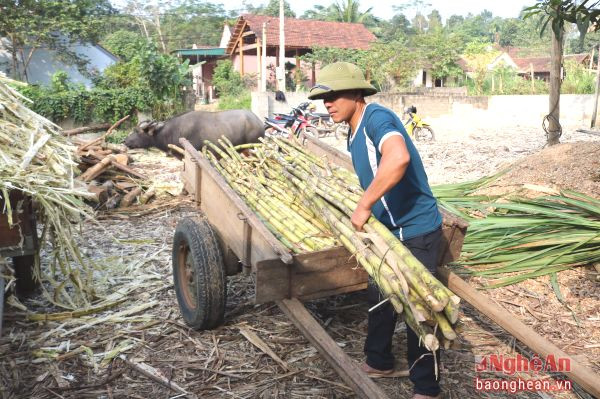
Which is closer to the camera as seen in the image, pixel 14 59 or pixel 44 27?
pixel 44 27

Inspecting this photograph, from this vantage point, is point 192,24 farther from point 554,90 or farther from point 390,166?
point 390,166

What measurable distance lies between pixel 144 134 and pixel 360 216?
7.90 meters

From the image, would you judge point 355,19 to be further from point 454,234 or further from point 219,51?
point 454,234

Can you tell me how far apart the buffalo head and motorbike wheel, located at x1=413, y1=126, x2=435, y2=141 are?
23.9 feet

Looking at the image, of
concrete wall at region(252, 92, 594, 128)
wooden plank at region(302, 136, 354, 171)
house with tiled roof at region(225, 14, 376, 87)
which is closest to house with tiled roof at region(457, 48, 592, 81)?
house with tiled roof at region(225, 14, 376, 87)

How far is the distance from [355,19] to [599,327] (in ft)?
138

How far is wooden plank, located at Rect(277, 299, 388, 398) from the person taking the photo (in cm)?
218

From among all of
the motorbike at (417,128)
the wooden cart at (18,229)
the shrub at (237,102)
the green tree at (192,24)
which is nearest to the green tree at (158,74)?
the shrub at (237,102)

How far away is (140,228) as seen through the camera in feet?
19.7

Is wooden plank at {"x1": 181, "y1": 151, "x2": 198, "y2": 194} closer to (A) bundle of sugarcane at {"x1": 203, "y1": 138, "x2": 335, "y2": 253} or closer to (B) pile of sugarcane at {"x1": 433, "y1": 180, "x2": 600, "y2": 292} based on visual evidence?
(A) bundle of sugarcane at {"x1": 203, "y1": 138, "x2": 335, "y2": 253}

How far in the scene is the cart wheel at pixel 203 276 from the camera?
3.26 m

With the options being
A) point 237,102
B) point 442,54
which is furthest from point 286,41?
point 442,54

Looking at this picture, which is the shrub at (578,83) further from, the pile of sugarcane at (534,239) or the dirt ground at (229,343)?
the pile of sugarcane at (534,239)

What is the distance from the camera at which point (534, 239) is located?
427 centimetres
